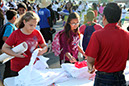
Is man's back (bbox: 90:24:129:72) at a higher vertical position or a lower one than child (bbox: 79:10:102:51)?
higher

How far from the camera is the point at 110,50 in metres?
1.81

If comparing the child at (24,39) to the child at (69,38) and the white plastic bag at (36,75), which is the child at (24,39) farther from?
the child at (69,38)

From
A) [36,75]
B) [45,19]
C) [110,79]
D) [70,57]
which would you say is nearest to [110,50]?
[110,79]

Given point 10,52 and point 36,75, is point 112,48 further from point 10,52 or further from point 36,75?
point 10,52

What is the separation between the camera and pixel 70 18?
121 inches

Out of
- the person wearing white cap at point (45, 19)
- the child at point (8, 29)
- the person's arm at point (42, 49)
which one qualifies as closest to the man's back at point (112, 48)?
the person's arm at point (42, 49)

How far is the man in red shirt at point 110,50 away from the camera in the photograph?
5.90 ft

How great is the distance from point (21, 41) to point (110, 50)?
1.30 metres

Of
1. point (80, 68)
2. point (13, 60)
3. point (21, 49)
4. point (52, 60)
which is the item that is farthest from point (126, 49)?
point (52, 60)

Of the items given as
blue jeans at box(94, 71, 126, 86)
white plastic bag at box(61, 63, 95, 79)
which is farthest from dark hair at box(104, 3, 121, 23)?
white plastic bag at box(61, 63, 95, 79)

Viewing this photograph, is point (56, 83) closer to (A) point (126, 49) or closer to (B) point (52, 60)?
(A) point (126, 49)

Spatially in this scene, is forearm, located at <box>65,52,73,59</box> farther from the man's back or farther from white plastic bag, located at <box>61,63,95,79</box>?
the man's back

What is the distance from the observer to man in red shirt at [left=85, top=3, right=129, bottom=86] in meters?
1.80

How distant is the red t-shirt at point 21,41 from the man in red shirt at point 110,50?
104cm
